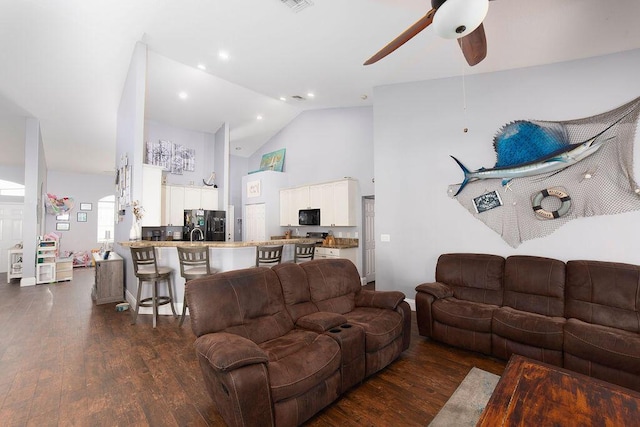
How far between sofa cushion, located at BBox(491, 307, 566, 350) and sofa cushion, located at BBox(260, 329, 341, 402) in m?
1.74

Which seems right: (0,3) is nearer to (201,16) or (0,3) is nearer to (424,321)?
(201,16)

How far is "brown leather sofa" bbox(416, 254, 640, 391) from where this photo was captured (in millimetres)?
2246

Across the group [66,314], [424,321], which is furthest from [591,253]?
[66,314]

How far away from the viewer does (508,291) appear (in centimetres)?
317

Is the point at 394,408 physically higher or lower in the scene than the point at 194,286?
lower

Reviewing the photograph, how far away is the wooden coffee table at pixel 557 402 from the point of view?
51.4 inches

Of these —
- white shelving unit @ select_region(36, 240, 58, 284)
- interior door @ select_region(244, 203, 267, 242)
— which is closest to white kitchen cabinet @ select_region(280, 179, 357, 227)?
interior door @ select_region(244, 203, 267, 242)

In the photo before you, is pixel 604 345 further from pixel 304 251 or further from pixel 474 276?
pixel 304 251

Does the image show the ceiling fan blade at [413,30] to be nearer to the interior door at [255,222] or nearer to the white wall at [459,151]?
the white wall at [459,151]

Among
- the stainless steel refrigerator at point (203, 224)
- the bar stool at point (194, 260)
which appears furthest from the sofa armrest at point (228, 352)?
the stainless steel refrigerator at point (203, 224)

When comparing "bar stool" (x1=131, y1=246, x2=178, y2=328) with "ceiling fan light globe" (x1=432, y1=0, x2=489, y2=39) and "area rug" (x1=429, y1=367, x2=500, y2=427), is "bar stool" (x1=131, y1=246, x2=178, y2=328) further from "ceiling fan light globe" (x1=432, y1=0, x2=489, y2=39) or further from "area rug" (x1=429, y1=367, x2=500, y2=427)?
"ceiling fan light globe" (x1=432, y1=0, x2=489, y2=39)

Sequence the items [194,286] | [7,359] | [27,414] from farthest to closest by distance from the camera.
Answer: [7,359]
[194,286]
[27,414]

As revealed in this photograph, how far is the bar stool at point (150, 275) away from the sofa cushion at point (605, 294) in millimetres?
4737

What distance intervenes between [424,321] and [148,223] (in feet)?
15.2
